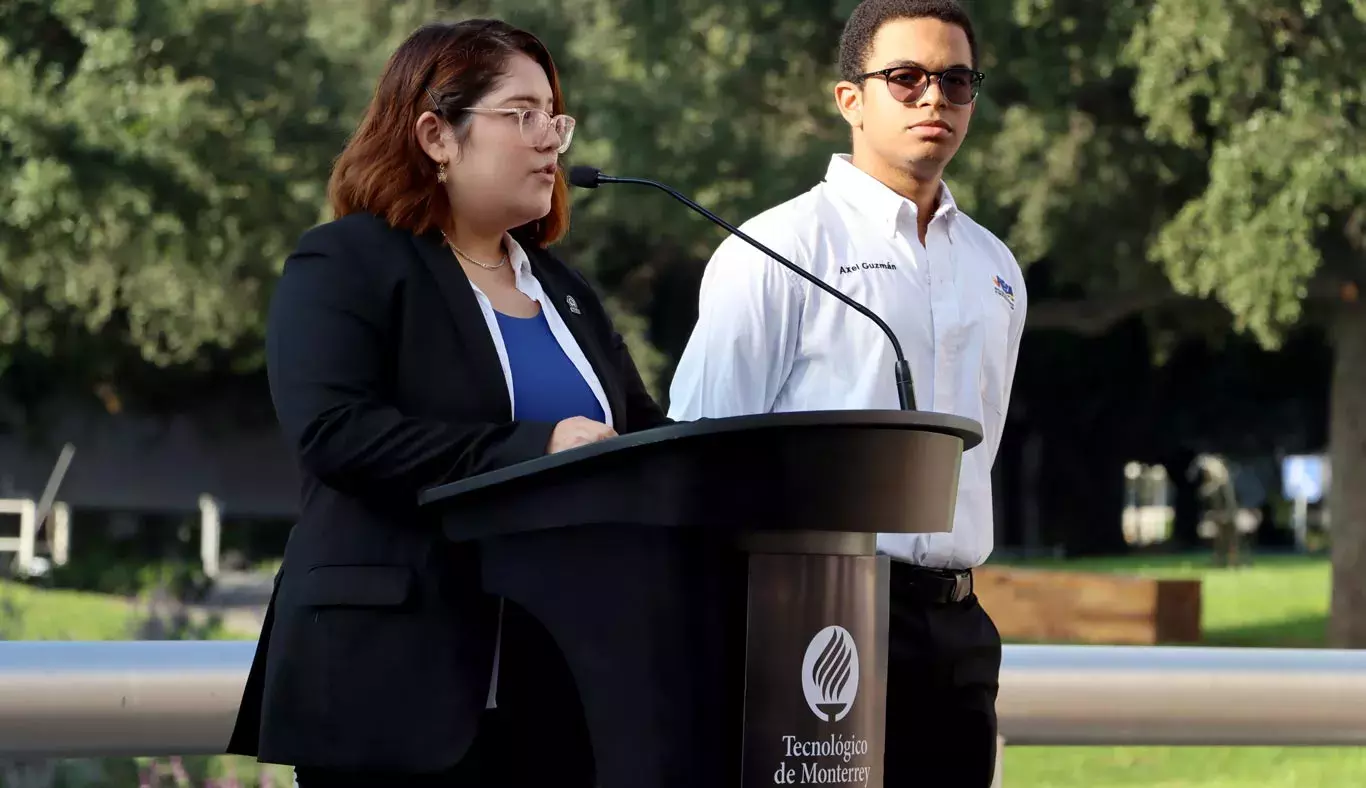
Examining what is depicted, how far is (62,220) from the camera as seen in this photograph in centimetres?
1523

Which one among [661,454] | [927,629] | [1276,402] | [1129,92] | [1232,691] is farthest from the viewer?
[1276,402]

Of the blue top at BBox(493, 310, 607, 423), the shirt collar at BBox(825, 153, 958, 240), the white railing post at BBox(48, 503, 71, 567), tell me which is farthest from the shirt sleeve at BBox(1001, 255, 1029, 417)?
the white railing post at BBox(48, 503, 71, 567)

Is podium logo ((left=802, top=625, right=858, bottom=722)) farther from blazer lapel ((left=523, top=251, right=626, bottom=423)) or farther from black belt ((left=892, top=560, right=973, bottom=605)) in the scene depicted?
black belt ((left=892, top=560, right=973, bottom=605))

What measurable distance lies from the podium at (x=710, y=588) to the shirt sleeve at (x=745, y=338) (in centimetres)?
90

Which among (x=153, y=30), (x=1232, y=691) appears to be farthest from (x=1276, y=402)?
(x=1232, y=691)

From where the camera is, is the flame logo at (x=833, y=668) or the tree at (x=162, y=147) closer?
the flame logo at (x=833, y=668)

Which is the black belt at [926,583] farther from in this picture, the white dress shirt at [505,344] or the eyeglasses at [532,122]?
the eyeglasses at [532,122]

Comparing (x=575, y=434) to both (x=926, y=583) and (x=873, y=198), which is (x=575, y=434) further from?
(x=873, y=198)

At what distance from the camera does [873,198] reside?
Answer: 287 centimetres

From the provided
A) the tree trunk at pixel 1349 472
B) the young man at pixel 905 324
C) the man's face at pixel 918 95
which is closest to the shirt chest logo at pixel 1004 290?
the young man at pixel 905 324

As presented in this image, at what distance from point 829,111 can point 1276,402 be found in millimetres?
17618

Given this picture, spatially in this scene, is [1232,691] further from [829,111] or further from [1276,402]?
[1276,402]

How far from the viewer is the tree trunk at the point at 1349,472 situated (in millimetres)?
16734

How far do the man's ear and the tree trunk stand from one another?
14.7m
